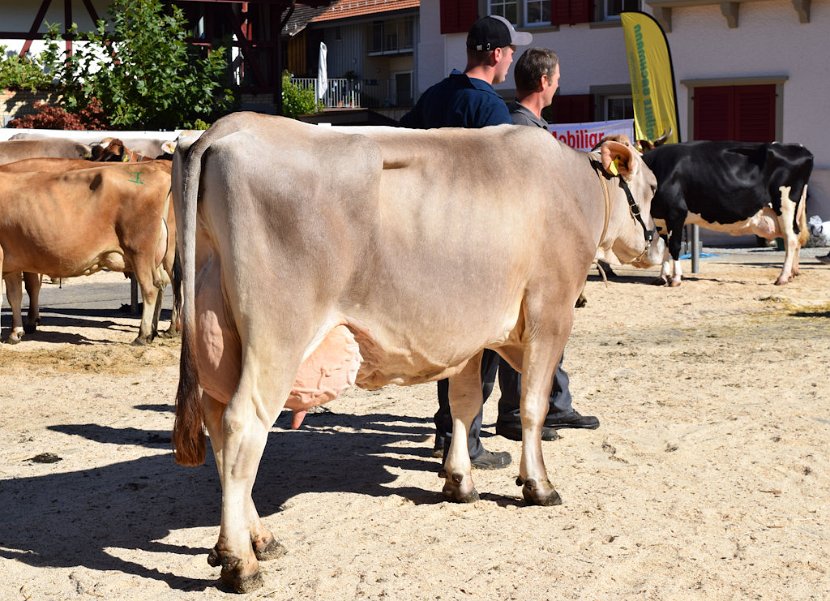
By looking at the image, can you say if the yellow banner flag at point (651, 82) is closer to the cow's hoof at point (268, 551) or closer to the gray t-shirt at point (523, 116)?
the gray t-shirt at point (523, 116)

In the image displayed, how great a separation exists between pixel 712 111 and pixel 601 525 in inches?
682

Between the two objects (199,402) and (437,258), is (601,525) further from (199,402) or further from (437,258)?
(199,402)

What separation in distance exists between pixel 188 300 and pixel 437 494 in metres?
1.96

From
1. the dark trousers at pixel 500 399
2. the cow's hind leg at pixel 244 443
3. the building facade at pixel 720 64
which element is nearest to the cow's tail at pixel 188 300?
the cow's hind leg at pixel 244 443

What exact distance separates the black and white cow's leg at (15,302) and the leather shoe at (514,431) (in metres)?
5.45

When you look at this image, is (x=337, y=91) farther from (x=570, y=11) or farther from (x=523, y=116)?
(x=523, y=116)

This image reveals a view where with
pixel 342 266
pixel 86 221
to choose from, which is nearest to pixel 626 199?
pixel 342 266

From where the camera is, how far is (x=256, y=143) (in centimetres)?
462

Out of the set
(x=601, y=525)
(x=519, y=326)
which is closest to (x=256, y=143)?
(x=519, y=326)

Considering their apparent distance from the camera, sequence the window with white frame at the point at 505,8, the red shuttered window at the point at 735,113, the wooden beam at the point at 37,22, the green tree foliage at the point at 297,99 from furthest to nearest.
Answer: the green tree foliage at the point at 297,99, the wooden beam at the point at 37,22, the window with white frame at the point at 505,8, the red shuttered window at the point at 735,113

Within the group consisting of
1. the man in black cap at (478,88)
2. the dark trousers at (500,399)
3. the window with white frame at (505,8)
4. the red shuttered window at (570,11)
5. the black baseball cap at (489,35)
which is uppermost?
the window with white frame at (505,8)

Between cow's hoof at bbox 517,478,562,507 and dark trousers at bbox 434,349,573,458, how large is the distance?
1.91ft

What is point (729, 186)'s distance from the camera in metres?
14.3

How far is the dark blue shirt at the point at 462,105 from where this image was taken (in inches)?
244
